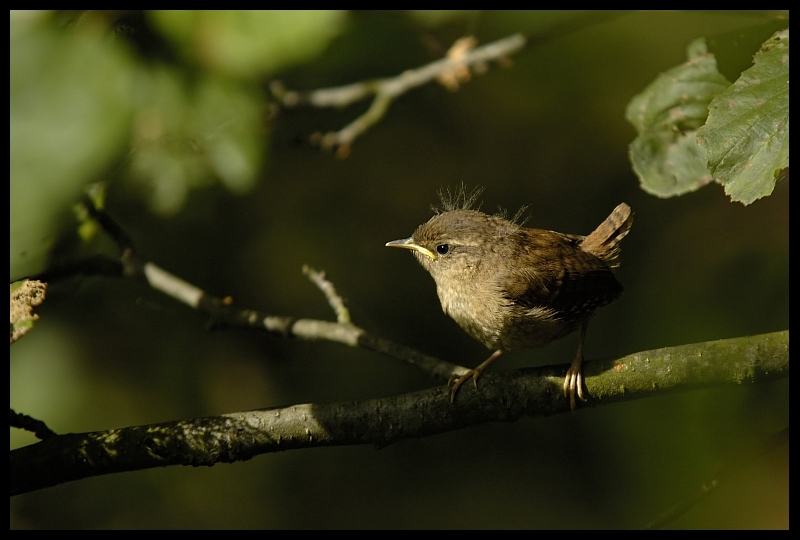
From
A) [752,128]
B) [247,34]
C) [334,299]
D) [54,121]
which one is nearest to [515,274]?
[334,299]

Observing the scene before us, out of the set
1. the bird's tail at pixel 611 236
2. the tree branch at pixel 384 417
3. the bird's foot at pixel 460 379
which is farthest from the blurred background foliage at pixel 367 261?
the bird's foot at pixel 460 379

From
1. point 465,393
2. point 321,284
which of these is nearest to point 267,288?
point 321,284

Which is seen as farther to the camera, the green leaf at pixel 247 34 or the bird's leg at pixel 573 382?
the green leaf at pixel 247 34

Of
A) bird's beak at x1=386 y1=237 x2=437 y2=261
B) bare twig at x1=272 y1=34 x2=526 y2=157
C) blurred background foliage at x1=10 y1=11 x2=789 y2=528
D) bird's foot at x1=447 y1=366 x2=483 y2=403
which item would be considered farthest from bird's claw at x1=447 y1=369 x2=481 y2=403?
bare twig at x1=272 y1=34 x2=526 y2=157

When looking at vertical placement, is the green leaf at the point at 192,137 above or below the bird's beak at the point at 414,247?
above

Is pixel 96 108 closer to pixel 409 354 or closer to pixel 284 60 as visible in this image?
pixel 284 60

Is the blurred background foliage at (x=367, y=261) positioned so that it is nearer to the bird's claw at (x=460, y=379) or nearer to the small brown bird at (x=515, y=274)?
the small brown bird at (x=515, y=274)
